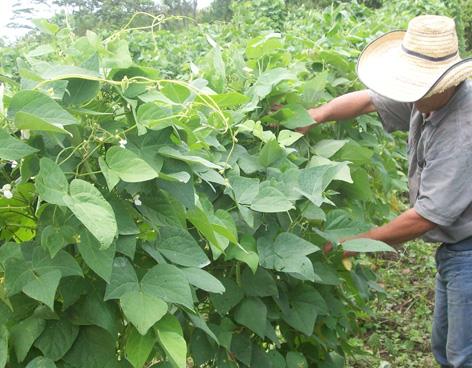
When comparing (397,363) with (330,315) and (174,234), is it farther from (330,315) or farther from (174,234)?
(174,234)

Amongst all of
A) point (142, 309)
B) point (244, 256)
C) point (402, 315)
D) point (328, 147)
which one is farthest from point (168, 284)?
point (402, 315)

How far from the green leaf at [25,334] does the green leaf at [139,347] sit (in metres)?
0.15

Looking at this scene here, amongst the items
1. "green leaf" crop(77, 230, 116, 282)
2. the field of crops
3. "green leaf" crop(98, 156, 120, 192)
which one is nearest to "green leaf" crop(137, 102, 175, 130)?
the field of crops

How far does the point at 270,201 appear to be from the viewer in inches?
66.6

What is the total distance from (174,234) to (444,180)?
1.25 meters

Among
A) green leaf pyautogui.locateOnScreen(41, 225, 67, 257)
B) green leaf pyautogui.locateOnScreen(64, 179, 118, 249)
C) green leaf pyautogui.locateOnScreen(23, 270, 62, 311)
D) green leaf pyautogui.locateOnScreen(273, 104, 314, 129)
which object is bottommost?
green leaf pyautogui.locateOnScreen(273, 104, 314, 129)

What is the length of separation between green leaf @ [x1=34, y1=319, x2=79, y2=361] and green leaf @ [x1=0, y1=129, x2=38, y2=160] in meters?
0.32

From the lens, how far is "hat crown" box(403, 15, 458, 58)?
2.23 metres

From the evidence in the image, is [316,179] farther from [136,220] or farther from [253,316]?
[136,220]

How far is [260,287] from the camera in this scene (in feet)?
5.90

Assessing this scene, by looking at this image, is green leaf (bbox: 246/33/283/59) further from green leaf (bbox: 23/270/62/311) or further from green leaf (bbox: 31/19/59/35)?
green leaf (bbox: 23/270/62/311)

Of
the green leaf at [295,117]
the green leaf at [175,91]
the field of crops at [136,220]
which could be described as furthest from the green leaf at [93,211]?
the green leaf at [295,117]

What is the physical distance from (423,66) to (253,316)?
3.37ft

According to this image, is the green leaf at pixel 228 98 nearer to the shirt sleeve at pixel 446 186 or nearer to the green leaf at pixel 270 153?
the green leaf at pixel 270 153
